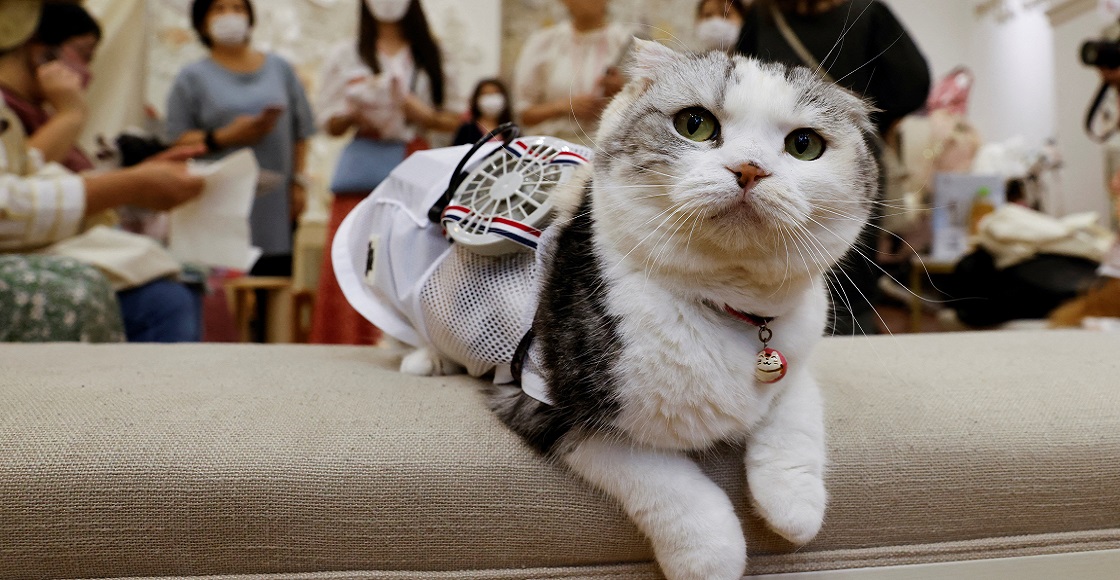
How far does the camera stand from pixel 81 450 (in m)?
0.65

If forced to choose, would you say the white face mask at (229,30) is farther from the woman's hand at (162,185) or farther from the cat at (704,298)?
the cat at (704,298)

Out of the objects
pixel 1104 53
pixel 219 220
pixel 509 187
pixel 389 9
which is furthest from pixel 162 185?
pixel 1104 53

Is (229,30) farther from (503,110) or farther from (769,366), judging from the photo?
(769,366)

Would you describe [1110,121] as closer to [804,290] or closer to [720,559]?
[804,290]

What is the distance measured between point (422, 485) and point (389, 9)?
1621mm

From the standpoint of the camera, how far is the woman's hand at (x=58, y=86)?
1.66 meters

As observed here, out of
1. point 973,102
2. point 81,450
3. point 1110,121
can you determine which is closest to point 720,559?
point 81,450

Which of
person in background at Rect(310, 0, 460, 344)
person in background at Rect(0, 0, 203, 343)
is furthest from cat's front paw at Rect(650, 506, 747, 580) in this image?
person in background at Rect(310, 0, 460, 344)

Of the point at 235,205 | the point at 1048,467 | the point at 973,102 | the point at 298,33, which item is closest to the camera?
the point at 1048,467

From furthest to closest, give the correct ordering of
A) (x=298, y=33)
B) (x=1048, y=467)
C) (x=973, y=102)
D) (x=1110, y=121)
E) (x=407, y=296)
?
(x=973, y=102)
(x=298, y=33)
(x=1110, y=121)
(x=407, y=296)
(x=1048, y=467)

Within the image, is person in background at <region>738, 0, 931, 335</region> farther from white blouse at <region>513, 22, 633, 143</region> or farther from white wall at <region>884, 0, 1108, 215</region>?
white wall at <region>884, 0, 1108, 215</region>

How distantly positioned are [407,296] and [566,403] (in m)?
0.33

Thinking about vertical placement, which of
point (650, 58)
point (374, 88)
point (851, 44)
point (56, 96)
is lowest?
point (56, 96)

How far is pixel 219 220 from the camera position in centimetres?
157
